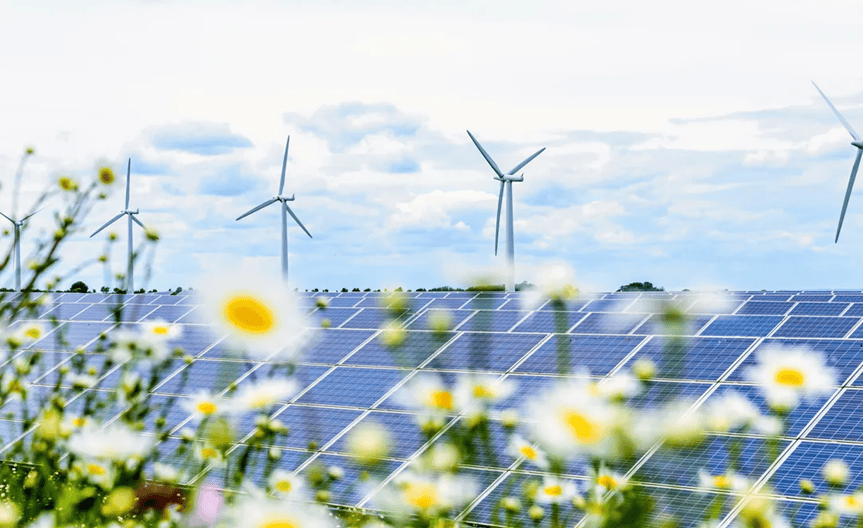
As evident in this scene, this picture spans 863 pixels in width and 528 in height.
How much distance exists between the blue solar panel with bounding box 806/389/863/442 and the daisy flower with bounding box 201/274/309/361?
13.8 metres

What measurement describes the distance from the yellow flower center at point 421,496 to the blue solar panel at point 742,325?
1726cm

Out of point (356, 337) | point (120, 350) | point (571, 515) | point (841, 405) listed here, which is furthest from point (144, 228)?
point (356, 337)

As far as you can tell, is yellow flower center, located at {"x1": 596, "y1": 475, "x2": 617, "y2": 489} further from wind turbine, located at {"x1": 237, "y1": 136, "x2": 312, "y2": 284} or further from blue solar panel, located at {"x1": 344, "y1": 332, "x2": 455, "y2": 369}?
wind turbine, located at {"x1": 237, "y1": 136, "x2": 312, "y2": 284}

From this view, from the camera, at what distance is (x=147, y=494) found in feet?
53.1

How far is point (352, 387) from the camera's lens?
62.7ft

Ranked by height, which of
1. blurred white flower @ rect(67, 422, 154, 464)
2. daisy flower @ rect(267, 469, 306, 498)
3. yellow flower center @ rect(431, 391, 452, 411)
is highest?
yellow flower center @ rect(431, 391, 452, 411)

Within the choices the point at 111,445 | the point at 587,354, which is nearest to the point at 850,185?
the point at 587,354

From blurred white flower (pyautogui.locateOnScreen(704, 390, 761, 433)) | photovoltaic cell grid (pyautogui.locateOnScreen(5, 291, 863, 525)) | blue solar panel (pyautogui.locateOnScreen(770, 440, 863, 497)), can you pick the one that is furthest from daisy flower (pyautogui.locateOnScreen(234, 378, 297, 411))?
blue solar panel (pyautogui.locateOnScreen(770, 440, 863, 497))

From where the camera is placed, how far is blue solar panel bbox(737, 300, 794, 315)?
20.6 m

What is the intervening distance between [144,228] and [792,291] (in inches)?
808

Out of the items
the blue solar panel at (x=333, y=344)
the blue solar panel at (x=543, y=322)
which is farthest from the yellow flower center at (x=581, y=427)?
the blue solar panel at (x=333, y=344)

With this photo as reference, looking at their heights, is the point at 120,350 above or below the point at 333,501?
above

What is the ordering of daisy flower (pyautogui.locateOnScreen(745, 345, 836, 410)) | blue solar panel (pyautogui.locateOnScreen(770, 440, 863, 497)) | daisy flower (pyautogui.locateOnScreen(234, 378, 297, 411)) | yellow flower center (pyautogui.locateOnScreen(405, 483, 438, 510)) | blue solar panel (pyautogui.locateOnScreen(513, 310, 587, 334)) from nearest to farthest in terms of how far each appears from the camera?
1. yellow flower center (pyautogui.locateOnScreen(405, 483, 438, 510))
2. daisy flower (pyautogui.locateOnScreen(745, 345, 836, 410))
3. daisy flower (pyautogui.locateOnScreen(234, 378, 297, 411))
4. blue solar panel (pyautogui.locateOnScreen(770, 440, 863, 497))
5. blue solar panel (pyautogui.locateOnScreen(513, 310, 587, 334))

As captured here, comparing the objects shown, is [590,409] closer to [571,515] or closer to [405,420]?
[571,515]
